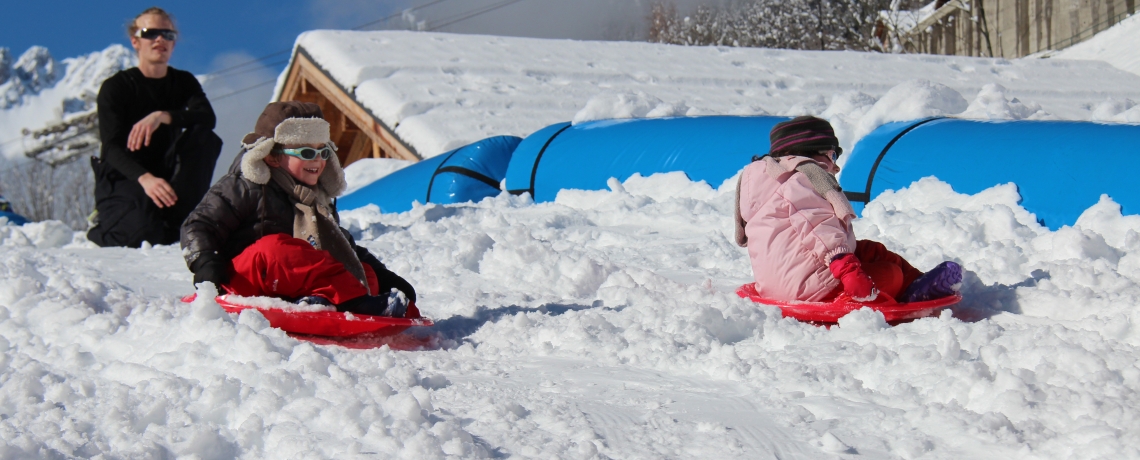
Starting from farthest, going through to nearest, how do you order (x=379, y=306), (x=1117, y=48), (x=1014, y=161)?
(x=1117, y=48) → (x=1014, y=161) → (x=379, y=306)

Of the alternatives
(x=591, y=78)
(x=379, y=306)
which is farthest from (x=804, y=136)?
(x=591, y=78)

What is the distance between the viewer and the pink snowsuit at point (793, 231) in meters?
2.80

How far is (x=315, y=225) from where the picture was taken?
2842 millimetres

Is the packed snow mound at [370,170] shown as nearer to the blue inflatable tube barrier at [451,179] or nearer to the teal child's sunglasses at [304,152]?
the blue inflatable tube barrier at [451,179]

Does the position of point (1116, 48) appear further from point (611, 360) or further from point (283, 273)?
point (283, 273)

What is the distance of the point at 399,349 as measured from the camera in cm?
261

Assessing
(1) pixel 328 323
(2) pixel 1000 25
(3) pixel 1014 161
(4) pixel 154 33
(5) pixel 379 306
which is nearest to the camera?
(1) pixel 328 323

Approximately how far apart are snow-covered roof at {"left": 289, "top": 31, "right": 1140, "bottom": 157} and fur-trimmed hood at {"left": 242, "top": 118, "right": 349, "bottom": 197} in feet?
18.8

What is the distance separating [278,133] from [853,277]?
5.59ft

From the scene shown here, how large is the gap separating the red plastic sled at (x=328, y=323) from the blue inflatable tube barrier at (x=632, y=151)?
318 cm

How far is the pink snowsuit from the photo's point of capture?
2.80 meters

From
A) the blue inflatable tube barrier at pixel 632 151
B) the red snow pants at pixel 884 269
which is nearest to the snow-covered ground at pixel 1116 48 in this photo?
the blue inflatable tube barrier at pixel 632 151

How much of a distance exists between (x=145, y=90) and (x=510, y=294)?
2.50 metres

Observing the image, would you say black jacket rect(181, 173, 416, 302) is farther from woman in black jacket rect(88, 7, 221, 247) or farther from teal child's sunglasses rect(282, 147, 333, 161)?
woman in black jacket rect(88, 7, 221, 247)
